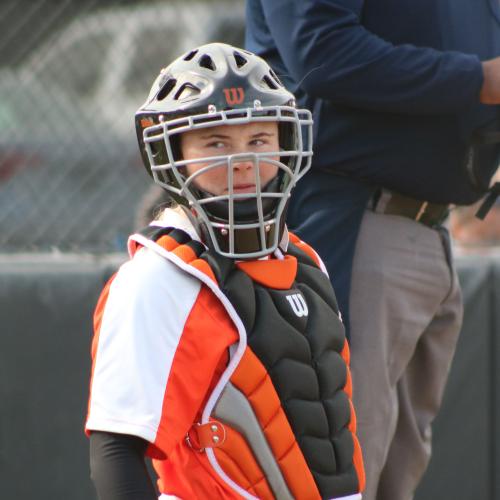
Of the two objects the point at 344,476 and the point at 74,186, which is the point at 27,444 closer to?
the point at 74,186

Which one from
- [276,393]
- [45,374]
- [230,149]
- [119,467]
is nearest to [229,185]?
[230,149]

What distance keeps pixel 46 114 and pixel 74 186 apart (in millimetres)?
488

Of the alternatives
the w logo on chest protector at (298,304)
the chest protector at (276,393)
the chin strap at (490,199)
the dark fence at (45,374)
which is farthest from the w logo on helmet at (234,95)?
the dark fence at (45,374)

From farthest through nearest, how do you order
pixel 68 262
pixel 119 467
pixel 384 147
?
pixel 68 262 < pixel 384 147 < pixel 119 467

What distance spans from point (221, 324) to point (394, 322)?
3.64ft

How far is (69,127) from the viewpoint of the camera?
17.5ft

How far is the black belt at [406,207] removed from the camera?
11.2 feet

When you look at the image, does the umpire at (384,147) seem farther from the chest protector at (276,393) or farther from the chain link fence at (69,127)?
the chain link fence at (69,127)

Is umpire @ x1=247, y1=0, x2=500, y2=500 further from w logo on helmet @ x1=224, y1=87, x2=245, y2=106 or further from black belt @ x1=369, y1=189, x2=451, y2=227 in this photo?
w logo on helmet @ x1=224, y1=87, x2=245, y2=106

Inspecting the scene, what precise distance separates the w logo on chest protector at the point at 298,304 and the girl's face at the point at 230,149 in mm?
257

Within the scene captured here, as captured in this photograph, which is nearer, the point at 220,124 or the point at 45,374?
the point at 220,124

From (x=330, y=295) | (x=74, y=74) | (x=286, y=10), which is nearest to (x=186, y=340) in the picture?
(x=330, y=295)

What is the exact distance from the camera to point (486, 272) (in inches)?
186

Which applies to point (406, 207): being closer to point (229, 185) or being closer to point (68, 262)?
point (229, 185)
